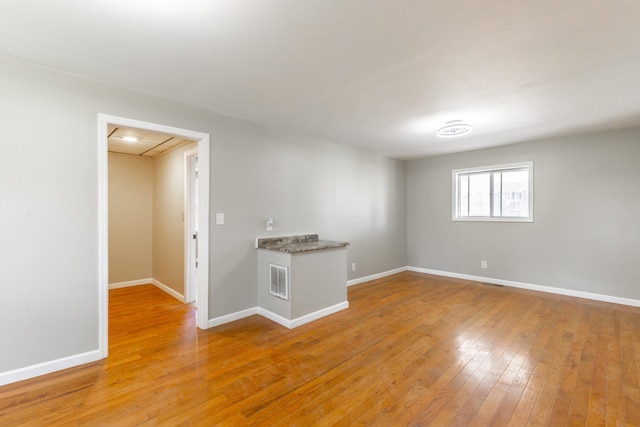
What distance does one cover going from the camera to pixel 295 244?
3904 millimetres

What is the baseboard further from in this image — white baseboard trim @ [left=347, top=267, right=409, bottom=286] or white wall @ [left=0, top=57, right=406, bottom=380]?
white baseboard trim @ [left=347, top=267, right=409, bottom=286]

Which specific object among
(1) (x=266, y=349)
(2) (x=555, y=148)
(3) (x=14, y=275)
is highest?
(2) (x=555, y=148)

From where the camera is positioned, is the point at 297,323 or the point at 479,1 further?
the point at 297,323

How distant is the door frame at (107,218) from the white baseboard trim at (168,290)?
1.09m

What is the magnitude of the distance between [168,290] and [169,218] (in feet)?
3.86

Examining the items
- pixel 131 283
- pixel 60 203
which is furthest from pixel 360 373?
pixel 131 283

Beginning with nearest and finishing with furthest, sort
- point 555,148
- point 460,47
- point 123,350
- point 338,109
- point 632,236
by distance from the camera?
1. point 460,47
2. point 123,350
3. point 338,109
4. point 632,236
5. point 555,148

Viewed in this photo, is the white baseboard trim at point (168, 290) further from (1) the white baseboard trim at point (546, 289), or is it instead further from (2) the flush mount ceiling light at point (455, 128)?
(1) the white baseboard trim at point (546, 289)

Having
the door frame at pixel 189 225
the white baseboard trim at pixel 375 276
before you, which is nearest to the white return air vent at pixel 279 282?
the door frame at pixel 189 225

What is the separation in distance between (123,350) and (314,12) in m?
3.24

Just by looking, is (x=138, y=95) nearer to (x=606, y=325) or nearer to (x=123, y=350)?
(x=123, y=350)

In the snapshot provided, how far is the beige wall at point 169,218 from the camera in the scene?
432 centimetres

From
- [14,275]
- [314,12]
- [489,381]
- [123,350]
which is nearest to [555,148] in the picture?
[489,381]

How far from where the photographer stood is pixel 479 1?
1569 mm
